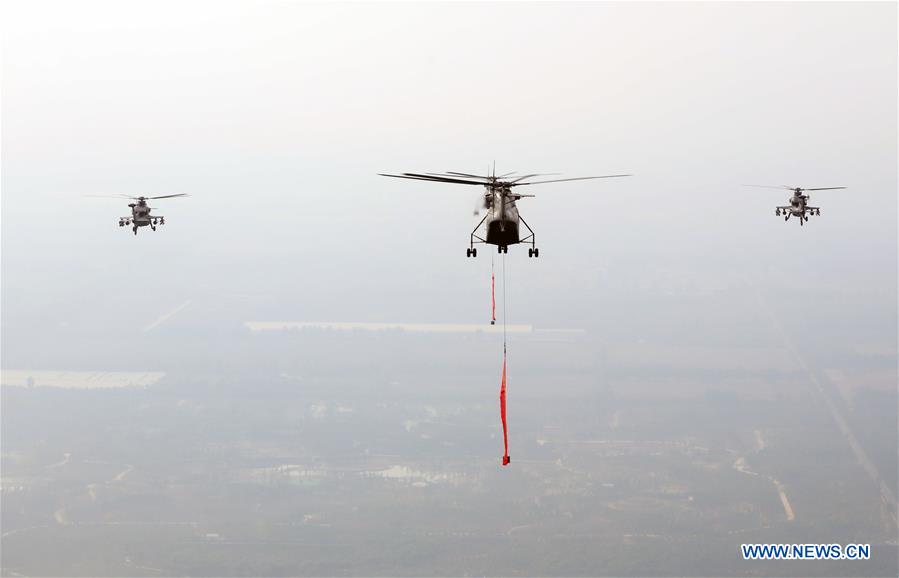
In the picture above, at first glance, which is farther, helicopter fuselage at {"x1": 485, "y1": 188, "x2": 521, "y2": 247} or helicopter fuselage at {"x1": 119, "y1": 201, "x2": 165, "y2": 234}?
helicopter fuselage at {"x1": 119, "y1": 201, "x2": 165, "y2": 234}

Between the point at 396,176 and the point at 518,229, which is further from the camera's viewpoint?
the point at 518,229

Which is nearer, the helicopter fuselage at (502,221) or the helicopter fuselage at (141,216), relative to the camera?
the helicopter fuselage at (502,221)

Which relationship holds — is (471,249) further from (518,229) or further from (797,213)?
(797,213)

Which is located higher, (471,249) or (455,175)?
(455,175)

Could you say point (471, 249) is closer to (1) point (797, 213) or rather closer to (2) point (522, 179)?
(2) point (522, 179)

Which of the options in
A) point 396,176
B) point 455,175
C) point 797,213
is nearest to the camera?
point 396,176

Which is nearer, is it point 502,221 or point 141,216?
point 502,221

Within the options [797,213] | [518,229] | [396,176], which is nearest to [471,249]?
[518,229]

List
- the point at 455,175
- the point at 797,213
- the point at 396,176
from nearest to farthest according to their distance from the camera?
1. the point at 396,176
2. the point at 455,175
3. the point at 797,213

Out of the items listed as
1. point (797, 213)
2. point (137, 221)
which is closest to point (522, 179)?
point (797, 213)

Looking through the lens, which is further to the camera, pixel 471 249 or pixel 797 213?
pixel 797 213
